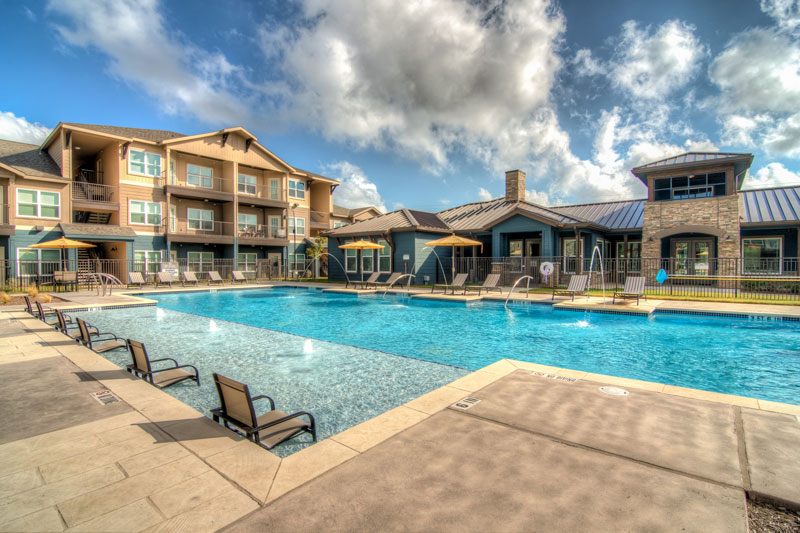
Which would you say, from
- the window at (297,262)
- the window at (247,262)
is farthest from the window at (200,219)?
the window at (297,262)

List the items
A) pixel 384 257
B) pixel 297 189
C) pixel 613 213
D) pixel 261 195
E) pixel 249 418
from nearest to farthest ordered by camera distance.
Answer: pixel 249 418 < pixel 384 257 < pixel 613 213 < pixel 261 195 < pixel 297 189

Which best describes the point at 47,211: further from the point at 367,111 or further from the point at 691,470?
the point at 691,470

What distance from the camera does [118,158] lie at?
23.8 meters

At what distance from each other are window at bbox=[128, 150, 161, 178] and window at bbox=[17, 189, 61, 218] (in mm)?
4297

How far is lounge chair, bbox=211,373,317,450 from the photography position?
325 centimetres

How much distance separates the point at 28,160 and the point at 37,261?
7042 mm

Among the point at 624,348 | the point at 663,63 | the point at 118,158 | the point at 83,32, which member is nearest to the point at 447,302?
the point at 624,348

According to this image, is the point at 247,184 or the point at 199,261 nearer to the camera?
the point at 199,261

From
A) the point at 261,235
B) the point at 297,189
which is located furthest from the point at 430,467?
the point at 297,189

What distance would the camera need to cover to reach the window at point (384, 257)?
77.3 feet

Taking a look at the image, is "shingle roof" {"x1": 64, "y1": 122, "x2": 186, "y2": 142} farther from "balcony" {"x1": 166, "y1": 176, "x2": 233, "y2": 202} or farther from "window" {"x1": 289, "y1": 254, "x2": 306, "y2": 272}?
"window" {"x1": 289, "y1": 254, "x2": 306, "y2": 272}

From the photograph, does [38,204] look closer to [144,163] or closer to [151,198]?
[151,198]

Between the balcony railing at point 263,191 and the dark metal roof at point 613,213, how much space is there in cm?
2216

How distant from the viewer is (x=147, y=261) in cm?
2455
